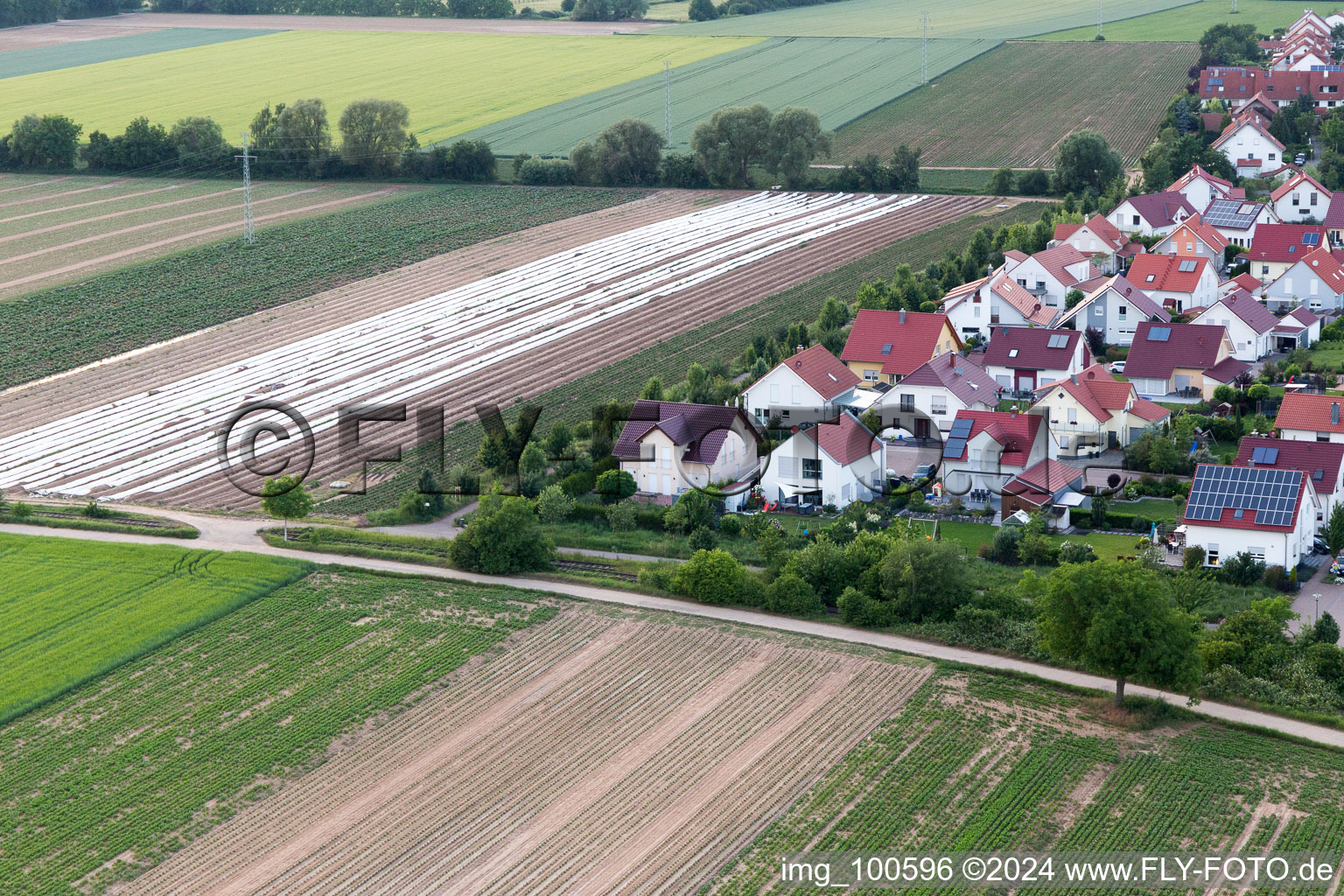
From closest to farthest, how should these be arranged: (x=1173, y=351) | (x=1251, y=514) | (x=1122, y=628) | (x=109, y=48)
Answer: (x=1122, y=628), (x=1251, y=514), (x=1173, y=351), (x=109, y=48)

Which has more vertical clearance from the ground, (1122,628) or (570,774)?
(1122,628)

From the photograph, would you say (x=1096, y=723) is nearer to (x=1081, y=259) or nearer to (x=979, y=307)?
(x=979, y=307)

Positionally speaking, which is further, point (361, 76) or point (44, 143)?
point (361, 76)

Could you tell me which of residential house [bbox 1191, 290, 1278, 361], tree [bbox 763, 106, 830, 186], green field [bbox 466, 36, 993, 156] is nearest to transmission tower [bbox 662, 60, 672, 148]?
green field [bbox 466, 36, 993, 156]

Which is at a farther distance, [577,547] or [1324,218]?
[1324,218]

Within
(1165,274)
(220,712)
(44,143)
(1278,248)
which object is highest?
(44,143)

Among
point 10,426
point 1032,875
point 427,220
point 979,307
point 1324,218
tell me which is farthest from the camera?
point 427,220

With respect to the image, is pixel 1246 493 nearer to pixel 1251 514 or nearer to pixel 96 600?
pixel 1251 514

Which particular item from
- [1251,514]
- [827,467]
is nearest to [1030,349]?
[827,467]

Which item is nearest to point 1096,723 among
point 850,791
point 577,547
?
point 850,791
